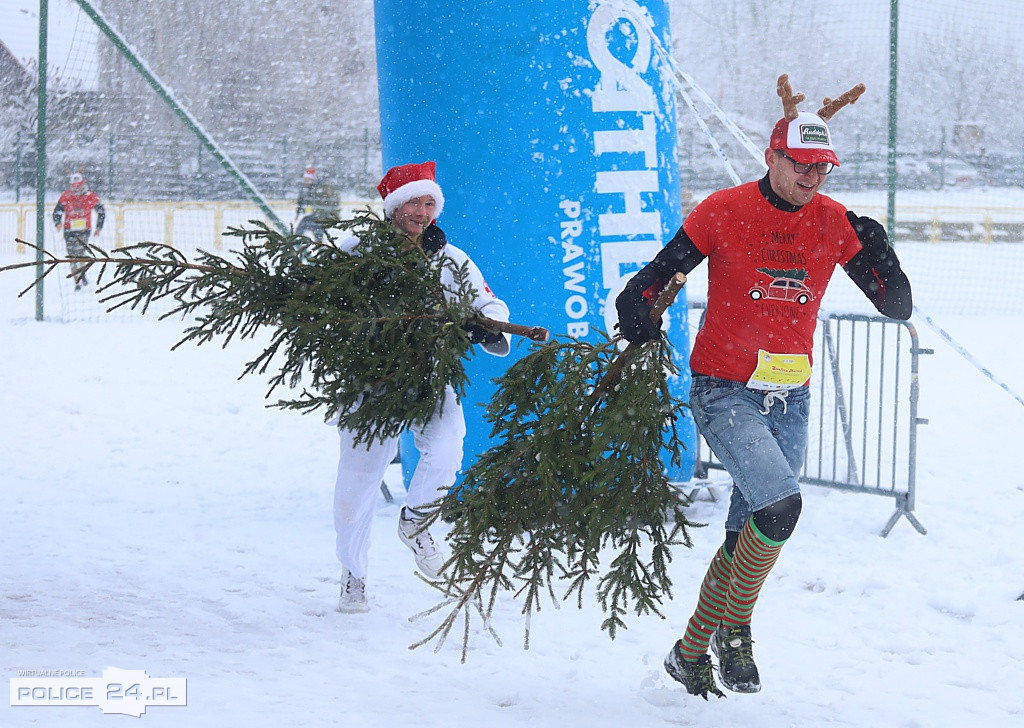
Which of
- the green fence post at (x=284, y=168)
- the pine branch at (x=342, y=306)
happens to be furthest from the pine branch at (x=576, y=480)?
the green fence post at (x=284, y=168)

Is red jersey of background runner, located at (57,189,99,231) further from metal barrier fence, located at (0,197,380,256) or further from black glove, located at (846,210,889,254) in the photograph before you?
black glove, located at (846,210,889,254)

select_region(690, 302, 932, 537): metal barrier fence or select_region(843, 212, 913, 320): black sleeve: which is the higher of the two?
select_region(843, 212, 913, 320): black sleeve

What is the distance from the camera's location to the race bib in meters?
3.68

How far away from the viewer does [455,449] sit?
4723 mm

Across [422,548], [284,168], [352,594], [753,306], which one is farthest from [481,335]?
[284,168]

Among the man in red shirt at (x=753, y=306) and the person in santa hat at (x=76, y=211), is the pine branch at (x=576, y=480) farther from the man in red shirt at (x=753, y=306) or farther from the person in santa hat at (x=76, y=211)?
the person in santa hat at (x=76, y=211)

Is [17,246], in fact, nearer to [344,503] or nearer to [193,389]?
[193,389]

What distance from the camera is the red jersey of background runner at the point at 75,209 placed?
1783 centimetres

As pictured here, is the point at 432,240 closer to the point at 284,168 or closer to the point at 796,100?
the point at 796,100

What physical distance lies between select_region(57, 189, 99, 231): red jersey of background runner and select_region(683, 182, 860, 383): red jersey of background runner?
15.9m

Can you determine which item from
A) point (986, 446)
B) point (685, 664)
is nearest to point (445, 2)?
point (685, 664)

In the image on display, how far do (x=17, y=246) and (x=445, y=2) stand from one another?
18.0 metres

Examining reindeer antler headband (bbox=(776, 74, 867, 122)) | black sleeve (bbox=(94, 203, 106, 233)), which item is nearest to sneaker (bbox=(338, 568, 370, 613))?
reindeer antler headband (bbox=(776, 74, 867, 122))

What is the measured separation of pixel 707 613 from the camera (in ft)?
12.2
